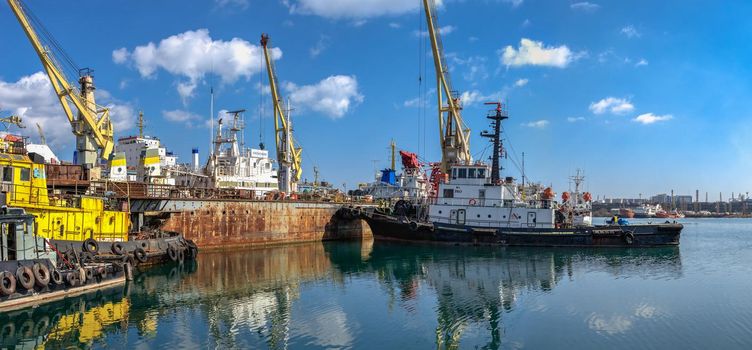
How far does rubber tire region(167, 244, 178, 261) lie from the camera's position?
1060 inches

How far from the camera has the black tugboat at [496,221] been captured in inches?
1502

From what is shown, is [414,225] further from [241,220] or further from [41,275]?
[41,275]

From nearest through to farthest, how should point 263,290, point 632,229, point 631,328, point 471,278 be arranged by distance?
point 631,328
point 263,290
point 471,278
point 632,229

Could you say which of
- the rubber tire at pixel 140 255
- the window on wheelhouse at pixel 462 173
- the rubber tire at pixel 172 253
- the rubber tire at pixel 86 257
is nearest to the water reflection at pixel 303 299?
the rubber tire at pixel 172 253

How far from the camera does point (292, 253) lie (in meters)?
34.2

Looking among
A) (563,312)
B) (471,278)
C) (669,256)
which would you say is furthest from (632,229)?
(563,312)

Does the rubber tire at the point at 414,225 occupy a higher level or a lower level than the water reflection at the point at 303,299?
higher

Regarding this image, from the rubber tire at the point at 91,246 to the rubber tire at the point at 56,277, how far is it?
169 inches

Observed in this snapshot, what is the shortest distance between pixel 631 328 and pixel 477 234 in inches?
890

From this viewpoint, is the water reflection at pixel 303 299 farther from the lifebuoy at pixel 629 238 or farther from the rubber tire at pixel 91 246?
the lifebuoy at pixel 629 238

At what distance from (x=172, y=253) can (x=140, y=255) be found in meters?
1.85

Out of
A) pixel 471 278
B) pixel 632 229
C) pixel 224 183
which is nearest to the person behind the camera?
pixel 471 278

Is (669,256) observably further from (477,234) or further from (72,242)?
(72,242)

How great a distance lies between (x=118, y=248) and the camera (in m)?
24.4
